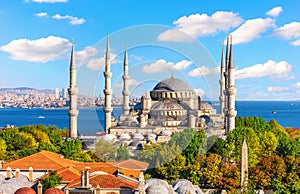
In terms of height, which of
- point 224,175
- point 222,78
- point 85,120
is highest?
point 222,78

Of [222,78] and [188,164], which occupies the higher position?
[222,78]

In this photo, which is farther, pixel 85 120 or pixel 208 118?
pixel 208 118

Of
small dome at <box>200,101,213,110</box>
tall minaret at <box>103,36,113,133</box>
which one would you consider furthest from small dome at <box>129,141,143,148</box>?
small dome at <box>200,101,213,110</box>

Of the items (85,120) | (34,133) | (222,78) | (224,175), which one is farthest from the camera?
(222,78)

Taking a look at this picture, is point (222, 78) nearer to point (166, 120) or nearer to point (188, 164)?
point (166, 120)

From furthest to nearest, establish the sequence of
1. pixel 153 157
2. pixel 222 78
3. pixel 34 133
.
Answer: pixel 222 78, pixel 34 133, pixel 153 157

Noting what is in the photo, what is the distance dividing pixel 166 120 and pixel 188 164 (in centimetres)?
1468

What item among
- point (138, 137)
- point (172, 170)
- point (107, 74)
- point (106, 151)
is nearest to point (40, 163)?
point (106, 151)

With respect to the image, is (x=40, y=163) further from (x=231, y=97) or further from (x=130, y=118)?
(x=130, y=118)

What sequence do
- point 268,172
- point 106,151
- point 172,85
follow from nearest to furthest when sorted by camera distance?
point 268,172, point 106,151, point 172,85

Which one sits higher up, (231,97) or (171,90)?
→ (171,90)

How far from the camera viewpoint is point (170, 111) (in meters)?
36.7

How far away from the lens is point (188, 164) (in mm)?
22203

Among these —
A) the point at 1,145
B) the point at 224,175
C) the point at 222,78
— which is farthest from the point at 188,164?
the point at 222,78
